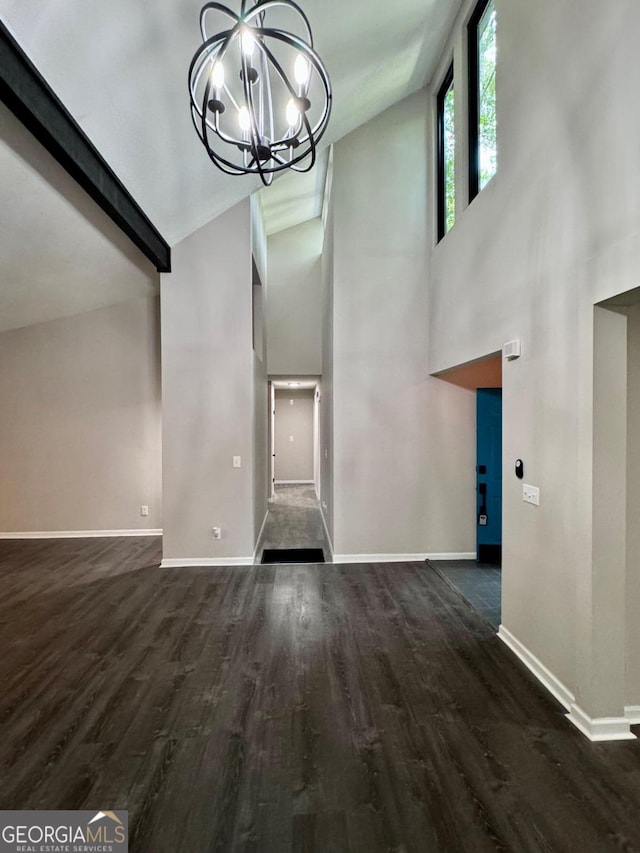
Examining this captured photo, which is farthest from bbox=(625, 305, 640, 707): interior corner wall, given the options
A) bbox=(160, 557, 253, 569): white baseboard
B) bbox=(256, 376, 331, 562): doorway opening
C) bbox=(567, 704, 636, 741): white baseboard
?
bbox=(160, 557, 253, 569): white baseboard

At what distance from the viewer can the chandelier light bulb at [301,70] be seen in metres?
1.75

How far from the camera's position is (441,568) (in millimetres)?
4340

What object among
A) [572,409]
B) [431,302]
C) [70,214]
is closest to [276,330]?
[431,302]

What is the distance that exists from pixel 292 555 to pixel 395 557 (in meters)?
1.38

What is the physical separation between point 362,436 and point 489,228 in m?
2.38

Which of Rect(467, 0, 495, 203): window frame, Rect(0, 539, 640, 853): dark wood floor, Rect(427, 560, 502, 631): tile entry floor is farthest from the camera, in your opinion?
Rect(467, 0, 495, 203): window frame

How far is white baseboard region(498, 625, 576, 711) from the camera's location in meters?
2.24

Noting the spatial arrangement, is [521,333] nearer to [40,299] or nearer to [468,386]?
[468,386]

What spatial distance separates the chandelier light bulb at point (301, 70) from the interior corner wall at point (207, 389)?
9.21 ft

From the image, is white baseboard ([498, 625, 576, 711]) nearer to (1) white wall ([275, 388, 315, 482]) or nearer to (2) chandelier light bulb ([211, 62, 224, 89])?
(2) chandelier light bulb ([211, 62, 224, 89])

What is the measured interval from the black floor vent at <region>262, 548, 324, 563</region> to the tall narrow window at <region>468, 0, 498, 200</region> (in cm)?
432

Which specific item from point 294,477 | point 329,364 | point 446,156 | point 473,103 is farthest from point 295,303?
point 294,477

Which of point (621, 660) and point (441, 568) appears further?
point (441, 568)

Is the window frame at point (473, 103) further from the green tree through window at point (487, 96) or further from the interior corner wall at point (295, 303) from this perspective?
the interior corner wall at point (295, 303)
